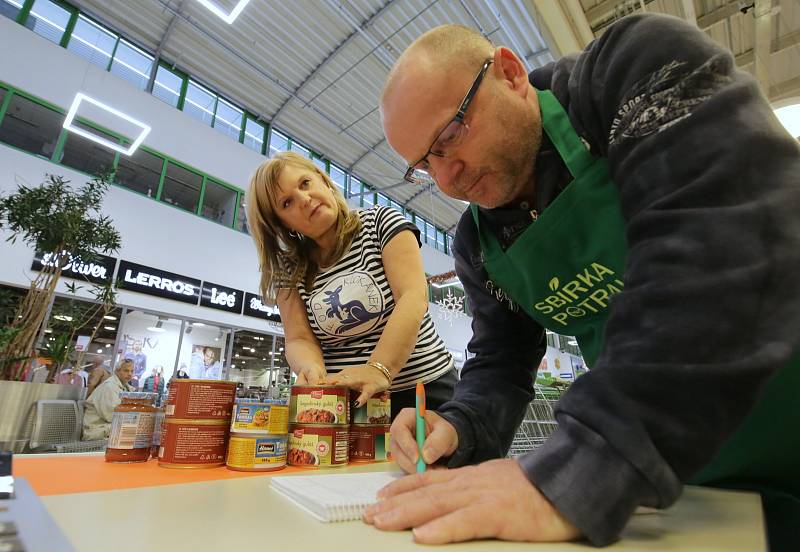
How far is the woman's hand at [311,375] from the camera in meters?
1.19

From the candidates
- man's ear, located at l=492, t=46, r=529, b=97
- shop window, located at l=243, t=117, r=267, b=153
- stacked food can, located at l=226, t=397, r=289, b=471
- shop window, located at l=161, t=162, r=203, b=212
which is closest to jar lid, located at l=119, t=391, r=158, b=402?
stacked food can, located at l=226, t=397, r=289, b=471

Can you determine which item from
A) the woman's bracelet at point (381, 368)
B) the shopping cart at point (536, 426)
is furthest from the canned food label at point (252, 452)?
the shopping cart at point (536, 426)

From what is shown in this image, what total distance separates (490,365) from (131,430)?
889 millimetres

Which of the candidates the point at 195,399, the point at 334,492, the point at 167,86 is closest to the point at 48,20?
the point at 167,86

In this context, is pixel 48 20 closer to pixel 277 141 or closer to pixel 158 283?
pixel 277 141

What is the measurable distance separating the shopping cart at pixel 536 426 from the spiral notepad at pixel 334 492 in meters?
3.56

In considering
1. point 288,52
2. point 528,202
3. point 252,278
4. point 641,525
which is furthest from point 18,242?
point 641,525

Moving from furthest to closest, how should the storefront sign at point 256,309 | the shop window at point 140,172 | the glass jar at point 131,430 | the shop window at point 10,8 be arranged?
the storefront sign at point 256,309
the shop window at point 140,172
the shop window at point 10,8
the glass jar at point 131,430

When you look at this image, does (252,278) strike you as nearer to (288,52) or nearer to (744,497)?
(288,52)

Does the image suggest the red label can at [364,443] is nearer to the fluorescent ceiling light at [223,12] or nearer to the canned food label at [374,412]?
the canned food label at [374,412]

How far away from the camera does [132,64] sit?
7223 mm

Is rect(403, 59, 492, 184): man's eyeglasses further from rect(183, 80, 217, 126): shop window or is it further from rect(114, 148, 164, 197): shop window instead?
rect(183, 80, 217, 126): shop window

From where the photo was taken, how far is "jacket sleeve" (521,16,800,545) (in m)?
0.41

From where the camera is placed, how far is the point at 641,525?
485 millimetres
